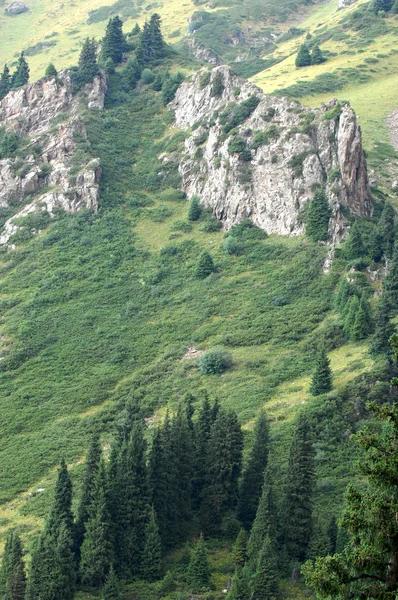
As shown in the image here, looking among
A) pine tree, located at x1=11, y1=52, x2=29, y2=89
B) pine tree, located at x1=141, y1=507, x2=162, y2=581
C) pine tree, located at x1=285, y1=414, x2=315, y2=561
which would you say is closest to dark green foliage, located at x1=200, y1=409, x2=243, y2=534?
pine tree, located at x1=285, y1=414, x2=315, y2=561

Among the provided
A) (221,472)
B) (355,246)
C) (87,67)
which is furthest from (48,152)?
(221,472)

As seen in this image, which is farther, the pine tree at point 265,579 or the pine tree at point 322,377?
the pine tree at point 322,377

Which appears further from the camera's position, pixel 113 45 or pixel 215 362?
pixel 113 45

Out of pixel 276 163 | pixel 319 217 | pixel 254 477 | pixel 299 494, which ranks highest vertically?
pixel 276 163

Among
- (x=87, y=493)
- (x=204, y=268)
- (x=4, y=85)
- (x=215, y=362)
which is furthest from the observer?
(x=4, y=85)

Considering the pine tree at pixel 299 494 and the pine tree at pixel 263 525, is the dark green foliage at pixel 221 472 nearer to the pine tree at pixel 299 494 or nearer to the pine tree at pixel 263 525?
the pine tree at pixel 299 494

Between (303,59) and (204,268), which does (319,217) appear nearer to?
(204,268)

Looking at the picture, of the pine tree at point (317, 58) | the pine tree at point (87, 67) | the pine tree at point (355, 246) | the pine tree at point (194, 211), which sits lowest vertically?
the pine tree at point (355, 246)

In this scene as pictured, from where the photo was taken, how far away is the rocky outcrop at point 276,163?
3937 inches

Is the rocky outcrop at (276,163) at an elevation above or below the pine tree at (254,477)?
above

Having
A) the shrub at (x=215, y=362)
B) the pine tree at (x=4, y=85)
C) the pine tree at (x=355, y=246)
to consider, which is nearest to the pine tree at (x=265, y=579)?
the shrub at (x=215, y=362)

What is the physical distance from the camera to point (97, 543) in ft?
192

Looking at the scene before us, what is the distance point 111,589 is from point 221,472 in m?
13.9

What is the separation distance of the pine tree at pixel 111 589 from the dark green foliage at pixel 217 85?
79270mm
